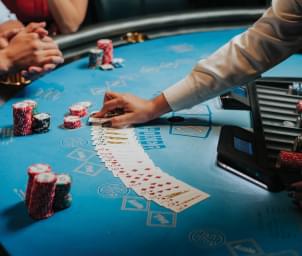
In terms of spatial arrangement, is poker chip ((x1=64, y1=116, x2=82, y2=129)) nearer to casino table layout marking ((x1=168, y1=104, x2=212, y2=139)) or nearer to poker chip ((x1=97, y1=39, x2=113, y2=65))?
casino table layout marking ((x1=168, y1=104, x2=212, y2=139))

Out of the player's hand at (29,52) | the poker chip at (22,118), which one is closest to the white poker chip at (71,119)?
the poker chip at (22,118)

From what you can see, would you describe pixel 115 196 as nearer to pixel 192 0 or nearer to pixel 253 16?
pixel 253 16

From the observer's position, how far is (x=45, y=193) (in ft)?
3.48

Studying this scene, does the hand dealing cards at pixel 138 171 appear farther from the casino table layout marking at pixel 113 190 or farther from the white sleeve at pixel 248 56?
the white sleeve at pixel 248 56

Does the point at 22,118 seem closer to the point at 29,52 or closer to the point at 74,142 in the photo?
the point at 74,142

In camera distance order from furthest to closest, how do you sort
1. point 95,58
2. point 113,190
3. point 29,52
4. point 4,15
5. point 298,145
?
point 4,15 → point 95,58 → point 29,52 → point 298,145 → point 113,190

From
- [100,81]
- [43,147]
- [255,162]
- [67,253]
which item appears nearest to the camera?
[67,253]

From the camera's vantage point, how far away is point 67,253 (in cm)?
99

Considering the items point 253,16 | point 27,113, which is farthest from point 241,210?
point 253,16

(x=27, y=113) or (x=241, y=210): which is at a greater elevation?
(x=27, y=113)

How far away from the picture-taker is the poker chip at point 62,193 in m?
1.09

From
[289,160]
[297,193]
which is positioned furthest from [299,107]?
[297,193]

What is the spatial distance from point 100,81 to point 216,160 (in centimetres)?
74

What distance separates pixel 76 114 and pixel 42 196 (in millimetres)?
563
